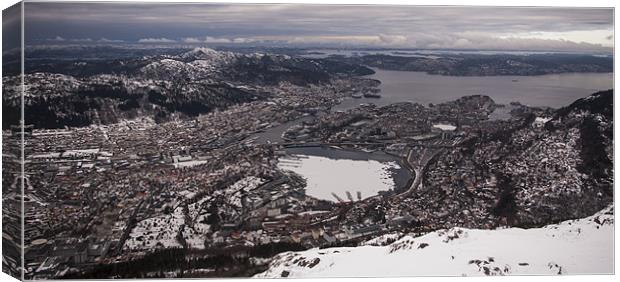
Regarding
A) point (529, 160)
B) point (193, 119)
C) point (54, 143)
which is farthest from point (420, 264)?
point (54, 143)

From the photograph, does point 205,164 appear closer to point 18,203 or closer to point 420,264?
point 18,203

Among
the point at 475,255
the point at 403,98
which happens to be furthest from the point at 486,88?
the point at 475,255

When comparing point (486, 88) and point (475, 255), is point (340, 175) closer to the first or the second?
point (475, 255)

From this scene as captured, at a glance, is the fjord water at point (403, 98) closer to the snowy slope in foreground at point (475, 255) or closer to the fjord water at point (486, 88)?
the fjord water at point (486, 88)

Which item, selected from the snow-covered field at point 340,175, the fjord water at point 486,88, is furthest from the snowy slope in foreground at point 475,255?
the fjord water at point 486,88

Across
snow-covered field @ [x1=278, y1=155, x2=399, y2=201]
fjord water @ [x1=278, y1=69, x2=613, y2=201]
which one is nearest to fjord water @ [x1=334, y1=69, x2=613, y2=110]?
fjord water @ [x1=278, y1=69, x2=613, y2=201]

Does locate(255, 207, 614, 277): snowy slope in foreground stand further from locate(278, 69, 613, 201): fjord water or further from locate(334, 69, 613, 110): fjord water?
locate(334, 69, 613, 110): fjord water
